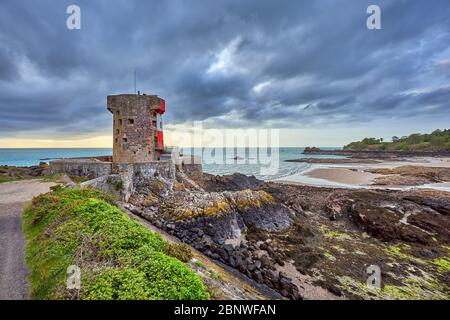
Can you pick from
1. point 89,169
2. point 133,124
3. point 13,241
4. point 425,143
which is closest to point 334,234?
point 13,241

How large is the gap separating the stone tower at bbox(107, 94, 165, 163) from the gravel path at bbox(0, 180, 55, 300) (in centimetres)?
773

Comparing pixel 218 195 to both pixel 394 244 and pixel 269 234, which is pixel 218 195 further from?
pixel 394 244

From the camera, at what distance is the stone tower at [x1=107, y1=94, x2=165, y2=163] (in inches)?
774

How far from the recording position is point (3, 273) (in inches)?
213

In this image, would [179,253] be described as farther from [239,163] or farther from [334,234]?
[239,163]

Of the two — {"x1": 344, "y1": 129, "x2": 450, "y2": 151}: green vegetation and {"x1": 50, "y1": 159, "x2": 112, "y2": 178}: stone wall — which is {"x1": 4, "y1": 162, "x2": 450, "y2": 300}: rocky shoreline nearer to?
{"x1": 50, "y1": 159, "x2": 112, "y2": 178}: stone wall

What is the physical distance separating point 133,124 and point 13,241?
14.4 meters

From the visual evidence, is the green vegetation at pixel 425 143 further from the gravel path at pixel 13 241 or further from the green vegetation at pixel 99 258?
the gravel path at pixel 13 241

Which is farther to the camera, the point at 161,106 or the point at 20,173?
the point at 20,173

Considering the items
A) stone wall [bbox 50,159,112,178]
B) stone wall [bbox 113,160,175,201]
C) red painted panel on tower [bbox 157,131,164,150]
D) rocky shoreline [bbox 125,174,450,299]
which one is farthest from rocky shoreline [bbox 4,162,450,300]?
red painted panel on tower [bbox 157,131,164,150]

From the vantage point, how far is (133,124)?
19906 millimetres

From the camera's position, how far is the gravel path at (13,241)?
493 cm
